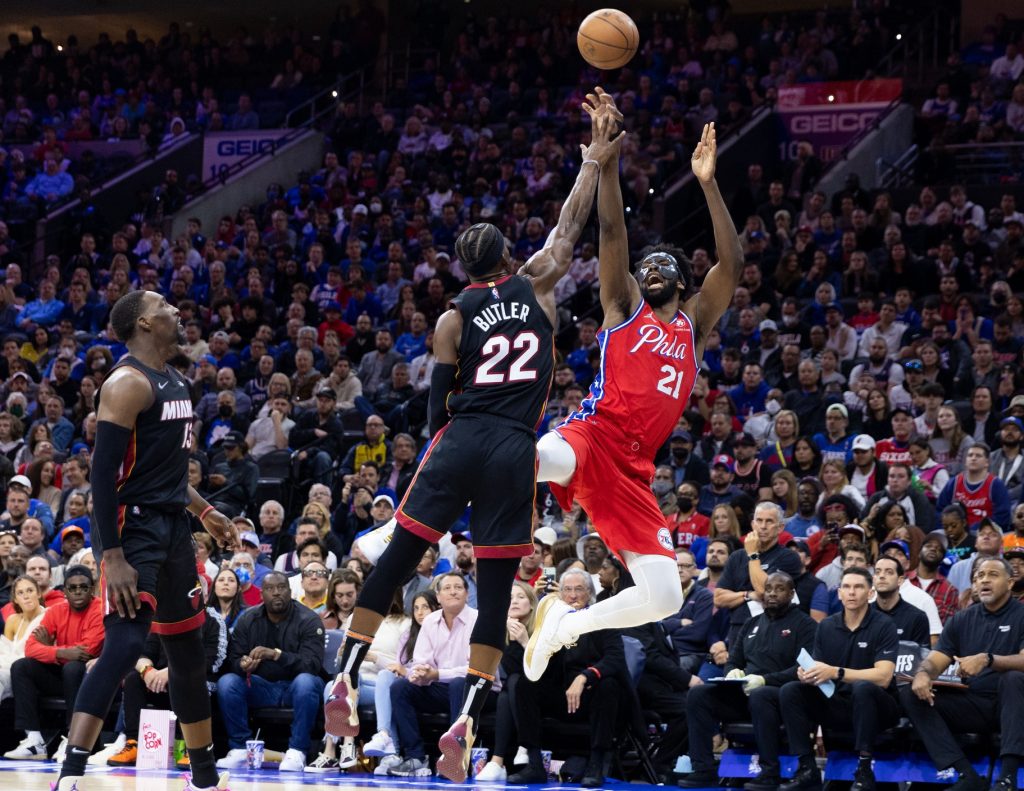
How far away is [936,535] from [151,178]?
1945 cm

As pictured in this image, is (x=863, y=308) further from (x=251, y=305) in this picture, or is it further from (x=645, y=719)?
(x=251, y=305)

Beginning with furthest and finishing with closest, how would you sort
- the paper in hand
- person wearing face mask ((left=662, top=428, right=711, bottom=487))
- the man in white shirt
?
the man in white shirt
person wearing face mask ((left=662, top=428, right=711, bottom=487))
the paper in hand

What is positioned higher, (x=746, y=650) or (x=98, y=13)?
(x=98, y=13)

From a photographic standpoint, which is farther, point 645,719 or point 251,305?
point 251,305

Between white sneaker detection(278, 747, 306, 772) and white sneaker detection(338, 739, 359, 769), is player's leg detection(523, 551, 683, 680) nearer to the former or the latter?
white sneaker detection(338, 739, 359, 769)

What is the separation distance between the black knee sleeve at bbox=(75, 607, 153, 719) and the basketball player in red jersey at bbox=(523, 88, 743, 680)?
7.20 ft

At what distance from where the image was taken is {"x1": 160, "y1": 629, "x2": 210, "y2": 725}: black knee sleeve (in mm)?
7453

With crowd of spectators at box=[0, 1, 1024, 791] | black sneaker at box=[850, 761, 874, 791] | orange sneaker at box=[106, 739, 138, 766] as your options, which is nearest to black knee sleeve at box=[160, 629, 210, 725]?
crowd of spectators at box=[0, 1, 1024, 791]

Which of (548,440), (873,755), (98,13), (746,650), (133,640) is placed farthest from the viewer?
(98,13)

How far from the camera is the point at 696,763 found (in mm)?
11242

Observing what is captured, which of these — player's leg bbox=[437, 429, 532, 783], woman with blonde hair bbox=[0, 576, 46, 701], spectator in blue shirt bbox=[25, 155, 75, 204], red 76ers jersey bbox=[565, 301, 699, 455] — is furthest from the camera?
spectator in blue shirt bbox=[25, 155, 75, 204]

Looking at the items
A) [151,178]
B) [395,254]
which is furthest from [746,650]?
[151,178]

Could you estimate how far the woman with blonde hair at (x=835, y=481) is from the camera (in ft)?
43.6

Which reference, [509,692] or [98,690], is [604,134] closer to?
[98,690]
